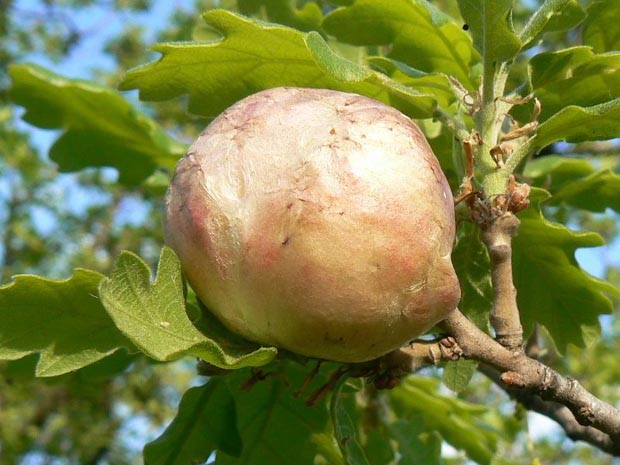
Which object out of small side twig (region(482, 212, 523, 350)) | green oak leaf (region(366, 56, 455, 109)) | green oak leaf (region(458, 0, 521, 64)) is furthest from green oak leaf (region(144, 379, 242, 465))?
green oak leaf (region(458, 0, 521, 64))

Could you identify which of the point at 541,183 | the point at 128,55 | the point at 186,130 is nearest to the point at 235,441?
the point at 541,183

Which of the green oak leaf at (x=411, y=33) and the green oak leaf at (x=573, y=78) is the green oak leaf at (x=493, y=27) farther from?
the green oak leaf at (x=411, y=33)

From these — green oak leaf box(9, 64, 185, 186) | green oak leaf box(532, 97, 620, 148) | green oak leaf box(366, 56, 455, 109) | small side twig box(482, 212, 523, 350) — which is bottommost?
green oak leaf box(9, 64, 185, 186)

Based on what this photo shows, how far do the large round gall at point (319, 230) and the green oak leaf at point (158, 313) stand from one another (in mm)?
61

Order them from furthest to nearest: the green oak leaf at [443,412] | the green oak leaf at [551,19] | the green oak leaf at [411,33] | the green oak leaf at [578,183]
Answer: the green oak leaf at [443,412] < the green oak leaf at [578,183] < the green oak leaf at [411,33] < the green oak leaf at [551,19]

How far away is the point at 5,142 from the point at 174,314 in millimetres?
5599

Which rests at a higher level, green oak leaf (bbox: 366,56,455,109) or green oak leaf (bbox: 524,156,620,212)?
green oak leaf (bbox: 366,56,455,109)

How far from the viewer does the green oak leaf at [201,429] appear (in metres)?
1.72

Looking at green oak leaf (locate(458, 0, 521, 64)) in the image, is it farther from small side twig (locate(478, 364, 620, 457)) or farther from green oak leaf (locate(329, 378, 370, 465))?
small side twig (locate(478, 364, 620, 457))

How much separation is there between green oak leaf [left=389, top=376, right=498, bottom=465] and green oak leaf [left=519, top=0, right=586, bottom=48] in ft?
4.46

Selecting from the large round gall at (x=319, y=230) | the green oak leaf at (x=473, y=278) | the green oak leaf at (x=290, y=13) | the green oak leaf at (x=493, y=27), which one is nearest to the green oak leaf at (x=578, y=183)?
the green oak leaf at (x=473, y=278)

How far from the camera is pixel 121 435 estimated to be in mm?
6898

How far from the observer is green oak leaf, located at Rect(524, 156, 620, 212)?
80.8 inches

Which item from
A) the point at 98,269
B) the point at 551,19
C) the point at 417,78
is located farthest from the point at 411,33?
the point at 98,269
